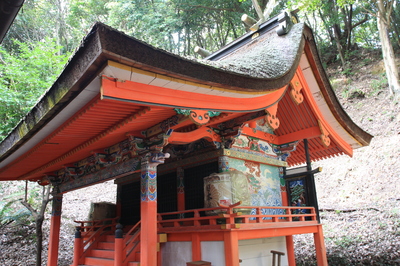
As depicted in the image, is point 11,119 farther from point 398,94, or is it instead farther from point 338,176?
point 398,94

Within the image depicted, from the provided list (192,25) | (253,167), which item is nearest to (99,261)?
(253,167)

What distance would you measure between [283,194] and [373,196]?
922 centimetres

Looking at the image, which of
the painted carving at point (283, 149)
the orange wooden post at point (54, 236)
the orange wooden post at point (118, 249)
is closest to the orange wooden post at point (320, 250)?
the painted carving at point (283, 149)

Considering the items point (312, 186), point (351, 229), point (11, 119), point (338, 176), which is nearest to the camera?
point (312, 186)

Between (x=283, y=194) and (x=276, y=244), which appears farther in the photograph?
(x=283, y=194)

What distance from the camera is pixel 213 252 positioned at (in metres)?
5.53

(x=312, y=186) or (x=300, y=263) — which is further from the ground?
(x=312, y=186)

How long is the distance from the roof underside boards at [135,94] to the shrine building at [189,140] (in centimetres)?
2

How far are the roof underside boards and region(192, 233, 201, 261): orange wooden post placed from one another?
7.55ft

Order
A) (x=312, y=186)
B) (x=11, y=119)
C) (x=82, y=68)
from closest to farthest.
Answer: (x=82, y=68) < (x=312, y=186) < (x=11, y=119)

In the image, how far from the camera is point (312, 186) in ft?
24.1

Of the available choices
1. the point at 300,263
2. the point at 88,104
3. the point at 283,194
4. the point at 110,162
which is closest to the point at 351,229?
the point at 300,263

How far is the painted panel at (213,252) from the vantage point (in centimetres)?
538

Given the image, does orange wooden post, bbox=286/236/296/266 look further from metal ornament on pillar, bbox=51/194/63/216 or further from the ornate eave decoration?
metal ornament on pillar, bbox=51/194/63/216
